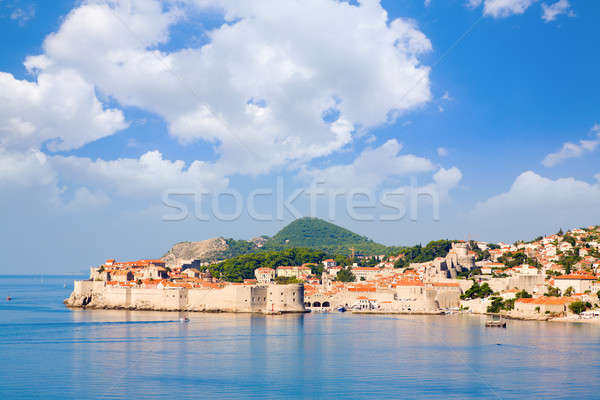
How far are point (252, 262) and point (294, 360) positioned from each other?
37.2 m

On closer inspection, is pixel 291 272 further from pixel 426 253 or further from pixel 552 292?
pixel 552 292

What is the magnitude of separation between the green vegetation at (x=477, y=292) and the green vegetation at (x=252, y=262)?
20.2 meters

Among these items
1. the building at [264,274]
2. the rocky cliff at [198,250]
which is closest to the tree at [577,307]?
the building at [264,274]

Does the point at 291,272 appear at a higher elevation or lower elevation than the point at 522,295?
higher

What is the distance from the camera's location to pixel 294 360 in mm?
17594

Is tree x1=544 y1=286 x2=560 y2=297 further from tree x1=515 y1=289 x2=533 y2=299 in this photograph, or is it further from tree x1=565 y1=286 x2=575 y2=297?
tree x1=515 y1=289 x2=533 y2=299

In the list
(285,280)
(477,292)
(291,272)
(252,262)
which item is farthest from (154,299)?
(252,262)

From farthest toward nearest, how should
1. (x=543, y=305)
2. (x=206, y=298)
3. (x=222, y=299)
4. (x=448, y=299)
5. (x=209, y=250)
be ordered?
1. (x=209, y=250)
2. (x=448, y=299)
3. (x=206, y=298)
4. (x=222, y=299)
5. (x=543, y=305)

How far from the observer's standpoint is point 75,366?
1641cm

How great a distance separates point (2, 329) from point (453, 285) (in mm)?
25184

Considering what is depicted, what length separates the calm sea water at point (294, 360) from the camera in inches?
539

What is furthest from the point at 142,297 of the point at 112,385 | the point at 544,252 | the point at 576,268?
the point at 544,252

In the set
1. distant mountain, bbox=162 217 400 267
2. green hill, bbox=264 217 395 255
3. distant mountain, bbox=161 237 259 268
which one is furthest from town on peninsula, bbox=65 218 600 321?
green hill, bbox=264 217 395 255

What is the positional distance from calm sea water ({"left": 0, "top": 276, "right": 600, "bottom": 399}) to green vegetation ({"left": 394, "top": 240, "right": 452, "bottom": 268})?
24.4 meters
